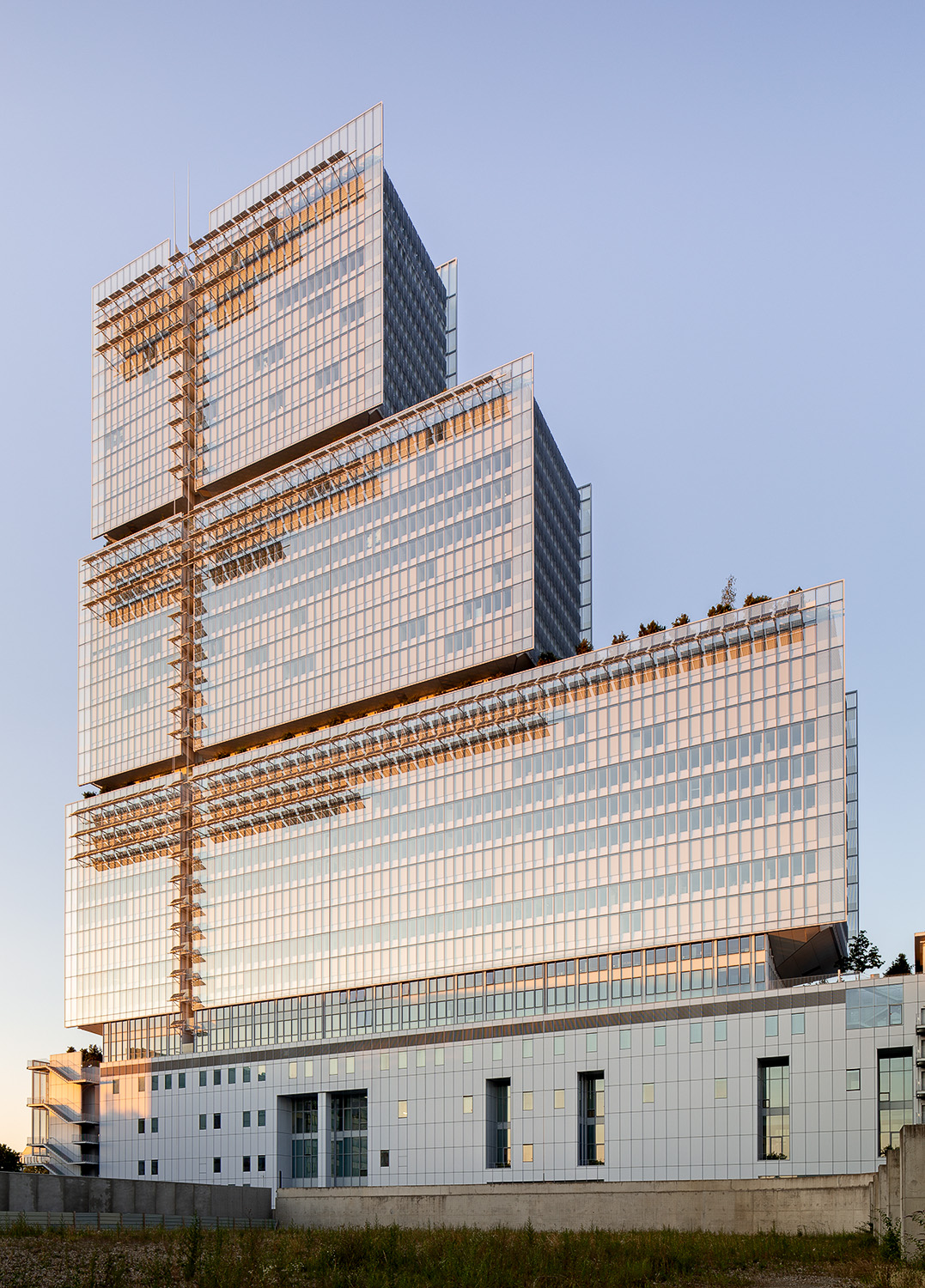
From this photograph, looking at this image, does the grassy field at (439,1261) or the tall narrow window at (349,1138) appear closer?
the grassy field at (439,1261)

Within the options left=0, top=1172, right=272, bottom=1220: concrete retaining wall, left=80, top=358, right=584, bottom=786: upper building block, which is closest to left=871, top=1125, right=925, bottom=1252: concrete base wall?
left=0, top=1172, right=272, bottom=1220: concrete retaining wall

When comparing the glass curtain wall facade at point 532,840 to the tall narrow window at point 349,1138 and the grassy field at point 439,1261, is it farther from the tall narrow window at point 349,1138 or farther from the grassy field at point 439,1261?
the grassy field at point 439,1261

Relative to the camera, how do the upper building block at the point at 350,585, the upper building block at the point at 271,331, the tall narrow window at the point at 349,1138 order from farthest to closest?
the upper building block at the point at 271,331, the upper building block at the point at 350,585, the tall narrow window at the point at 349,1138

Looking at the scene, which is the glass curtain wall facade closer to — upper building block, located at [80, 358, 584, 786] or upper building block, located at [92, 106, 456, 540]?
upper building block, located at [80, 358, 584, 786]

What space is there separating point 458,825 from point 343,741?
48.6 ft

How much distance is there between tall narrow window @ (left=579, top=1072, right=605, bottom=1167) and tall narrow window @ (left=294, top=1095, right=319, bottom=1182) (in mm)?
26064

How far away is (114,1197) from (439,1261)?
31.7m

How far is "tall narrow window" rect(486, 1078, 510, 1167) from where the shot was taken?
346 feet

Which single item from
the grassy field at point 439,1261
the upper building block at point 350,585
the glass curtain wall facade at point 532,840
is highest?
the upper building block at point 350,585

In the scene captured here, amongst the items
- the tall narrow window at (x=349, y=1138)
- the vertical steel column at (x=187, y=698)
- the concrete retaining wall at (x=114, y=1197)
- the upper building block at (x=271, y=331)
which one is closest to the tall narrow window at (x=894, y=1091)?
the concrete retaining wall at (x=114, y=1197)

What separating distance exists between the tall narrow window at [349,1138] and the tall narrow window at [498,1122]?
40.6 ft

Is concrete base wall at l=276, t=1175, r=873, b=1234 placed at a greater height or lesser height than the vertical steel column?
lesser

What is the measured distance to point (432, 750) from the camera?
393 feet

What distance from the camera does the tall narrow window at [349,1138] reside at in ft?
374
